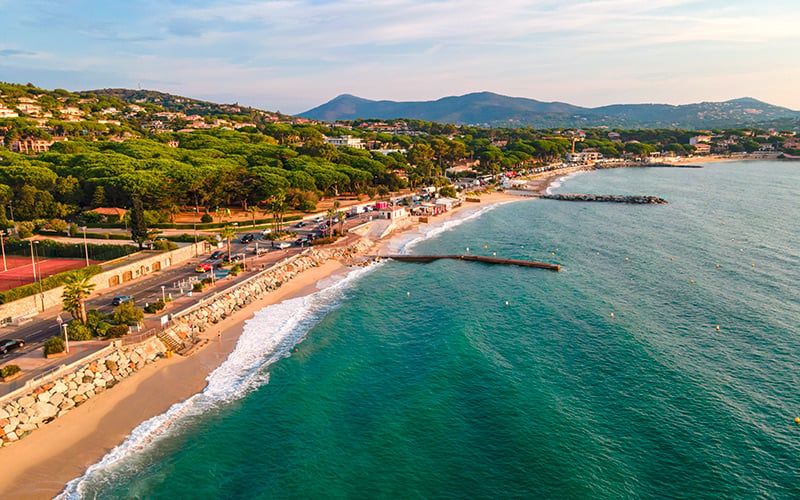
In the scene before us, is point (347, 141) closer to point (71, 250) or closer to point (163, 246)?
point (163, 246)

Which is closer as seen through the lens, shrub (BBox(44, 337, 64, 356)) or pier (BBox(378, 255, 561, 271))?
shrub (BBox(44, 337, 64, 356))

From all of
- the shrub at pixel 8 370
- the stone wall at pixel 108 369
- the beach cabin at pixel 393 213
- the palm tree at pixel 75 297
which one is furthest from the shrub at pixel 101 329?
the beach cabin at pixel 393 213

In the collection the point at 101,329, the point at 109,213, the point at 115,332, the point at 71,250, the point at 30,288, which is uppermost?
the point at 109,213

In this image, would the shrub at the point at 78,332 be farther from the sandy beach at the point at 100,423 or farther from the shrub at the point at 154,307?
the shrub at the point at 154,307

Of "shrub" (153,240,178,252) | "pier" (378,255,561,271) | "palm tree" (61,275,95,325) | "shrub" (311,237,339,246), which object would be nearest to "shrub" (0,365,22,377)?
→ "palm tree" (61,275,95,325)

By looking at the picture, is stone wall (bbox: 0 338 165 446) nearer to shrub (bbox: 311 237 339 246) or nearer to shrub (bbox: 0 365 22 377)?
shrub (bbox: 0 365 22 377)

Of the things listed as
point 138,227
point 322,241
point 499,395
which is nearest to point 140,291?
point 138,227
